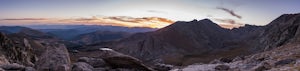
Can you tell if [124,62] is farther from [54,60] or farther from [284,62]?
[284,62]

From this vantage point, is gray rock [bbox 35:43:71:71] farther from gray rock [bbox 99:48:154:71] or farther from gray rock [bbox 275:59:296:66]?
gray rock [bbox 275:59:296:66]

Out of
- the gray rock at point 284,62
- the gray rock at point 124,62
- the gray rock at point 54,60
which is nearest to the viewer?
the gray rock at point 284,62

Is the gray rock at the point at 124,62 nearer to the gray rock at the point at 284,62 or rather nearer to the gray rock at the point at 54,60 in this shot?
the gray rock at the point at 54,60

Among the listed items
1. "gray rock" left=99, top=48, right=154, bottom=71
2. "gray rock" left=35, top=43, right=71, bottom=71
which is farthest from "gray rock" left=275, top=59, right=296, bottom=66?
"gray rock" left=35, top=43, right=71, bottom=71

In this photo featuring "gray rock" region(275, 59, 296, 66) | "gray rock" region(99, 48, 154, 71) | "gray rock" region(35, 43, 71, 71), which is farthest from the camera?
"gray rock" region(99, 48, 154, 71)

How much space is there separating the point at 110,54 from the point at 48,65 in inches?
491

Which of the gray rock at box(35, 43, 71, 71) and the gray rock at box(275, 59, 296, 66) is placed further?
the gray rock at box(35, 43, 71, 71)

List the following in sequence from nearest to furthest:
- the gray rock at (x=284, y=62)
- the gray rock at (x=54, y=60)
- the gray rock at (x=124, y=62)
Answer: the gray rock at (x=284, y=62) → the gray rock at (x=54, y=60) → the gray rock at (x=124, y=62)

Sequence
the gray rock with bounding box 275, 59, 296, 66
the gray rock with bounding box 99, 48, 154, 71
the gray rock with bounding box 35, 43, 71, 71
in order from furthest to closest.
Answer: the gray rock with bounding box 99, 48, 154, 71 < the gray rock with bounding box 35, 43, 71, 71 < the gray rock with bounding box 275, 59, 296, 66

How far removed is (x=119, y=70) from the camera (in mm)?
43938

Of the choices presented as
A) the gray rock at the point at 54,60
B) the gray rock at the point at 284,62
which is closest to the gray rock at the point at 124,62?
the gray rock at the point at 54,60

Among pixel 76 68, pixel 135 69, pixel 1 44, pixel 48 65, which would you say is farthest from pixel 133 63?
pixel 1 44

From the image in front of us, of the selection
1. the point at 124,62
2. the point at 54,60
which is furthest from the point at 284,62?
the point at 54,60

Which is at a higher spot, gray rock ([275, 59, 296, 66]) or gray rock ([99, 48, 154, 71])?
gray rock ([275, 59, 296, 66])
